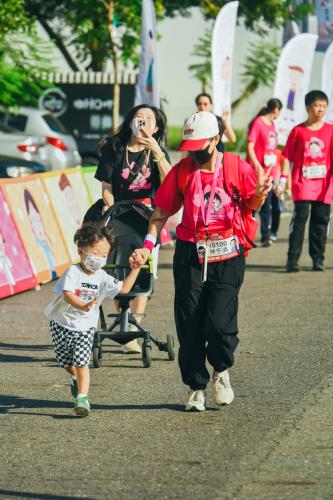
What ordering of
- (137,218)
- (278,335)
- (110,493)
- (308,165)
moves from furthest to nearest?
(308,165)
(278,335)
(137,218)
(110,493)

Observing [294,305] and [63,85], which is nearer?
[294,305]

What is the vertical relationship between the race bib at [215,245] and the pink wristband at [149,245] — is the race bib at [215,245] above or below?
above

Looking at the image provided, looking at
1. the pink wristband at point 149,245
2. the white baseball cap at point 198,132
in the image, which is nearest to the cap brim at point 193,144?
the white baseball cap at point 198,132

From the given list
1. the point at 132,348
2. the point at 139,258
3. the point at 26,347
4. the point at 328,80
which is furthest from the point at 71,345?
the point at 328,80

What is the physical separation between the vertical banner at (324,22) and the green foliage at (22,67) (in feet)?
19.9

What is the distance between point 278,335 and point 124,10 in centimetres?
2268

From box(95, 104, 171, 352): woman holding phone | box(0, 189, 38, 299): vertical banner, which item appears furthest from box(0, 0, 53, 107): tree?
box(95, 104, 171, 352): woman holding phone

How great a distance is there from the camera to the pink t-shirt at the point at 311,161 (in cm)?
1435

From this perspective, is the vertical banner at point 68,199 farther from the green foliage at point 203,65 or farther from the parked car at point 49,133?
the green foliage at point 203,65

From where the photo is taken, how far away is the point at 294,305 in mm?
12109

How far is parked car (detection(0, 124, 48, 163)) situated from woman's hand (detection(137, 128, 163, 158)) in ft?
61.7

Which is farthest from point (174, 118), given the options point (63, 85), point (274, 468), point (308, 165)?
point (274, 468)

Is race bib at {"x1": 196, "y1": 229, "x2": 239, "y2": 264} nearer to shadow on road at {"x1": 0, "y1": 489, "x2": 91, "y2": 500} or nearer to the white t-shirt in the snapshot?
the white t-shirt

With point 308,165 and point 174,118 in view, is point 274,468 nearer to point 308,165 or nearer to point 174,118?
point 308,165
